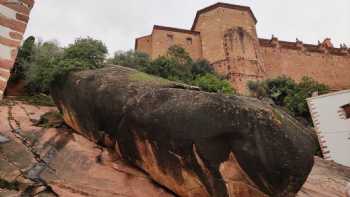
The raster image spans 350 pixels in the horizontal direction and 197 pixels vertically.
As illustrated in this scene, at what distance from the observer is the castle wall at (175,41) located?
3356 cm

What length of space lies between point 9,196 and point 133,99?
331 cm

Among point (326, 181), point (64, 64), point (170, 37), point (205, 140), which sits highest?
point (170, 37)

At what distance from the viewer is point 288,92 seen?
24938mm

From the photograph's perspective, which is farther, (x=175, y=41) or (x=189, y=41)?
(x=189, y=41)

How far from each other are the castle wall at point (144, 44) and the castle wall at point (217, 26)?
560 centimetres

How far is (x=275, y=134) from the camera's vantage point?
6.03 metres

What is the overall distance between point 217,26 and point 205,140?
29.4 m

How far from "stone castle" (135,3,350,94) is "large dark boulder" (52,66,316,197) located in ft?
75.5

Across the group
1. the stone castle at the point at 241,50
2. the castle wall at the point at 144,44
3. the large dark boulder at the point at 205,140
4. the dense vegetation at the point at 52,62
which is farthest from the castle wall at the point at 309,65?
the large dark boulder at the point at 205,140

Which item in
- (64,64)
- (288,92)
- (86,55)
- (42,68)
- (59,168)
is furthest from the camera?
(288,92)

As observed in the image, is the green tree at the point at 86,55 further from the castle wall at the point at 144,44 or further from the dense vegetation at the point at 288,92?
the castle wall at the point at 144,44

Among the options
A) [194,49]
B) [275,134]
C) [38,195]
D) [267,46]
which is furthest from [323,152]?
[267,46]

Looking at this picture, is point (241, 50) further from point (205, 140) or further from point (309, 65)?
point (205, 140)

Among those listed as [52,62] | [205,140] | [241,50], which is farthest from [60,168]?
[241,50]
